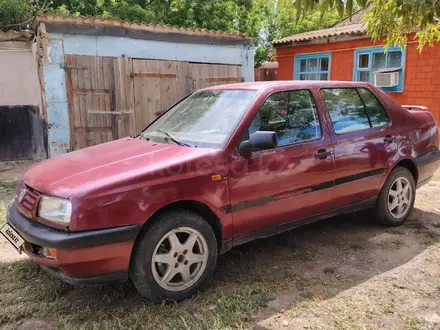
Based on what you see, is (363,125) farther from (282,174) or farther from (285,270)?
(285,270)

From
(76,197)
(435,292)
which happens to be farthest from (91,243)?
(435,292)

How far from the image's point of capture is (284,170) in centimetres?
348

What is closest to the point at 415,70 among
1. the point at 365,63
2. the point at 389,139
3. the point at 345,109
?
the point at 365,63

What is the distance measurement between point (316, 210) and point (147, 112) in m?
5.07

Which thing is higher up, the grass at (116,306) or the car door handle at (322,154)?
the car door handle at (322,154)

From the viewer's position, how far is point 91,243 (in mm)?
2623

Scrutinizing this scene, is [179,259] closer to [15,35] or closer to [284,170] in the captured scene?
[284,170]

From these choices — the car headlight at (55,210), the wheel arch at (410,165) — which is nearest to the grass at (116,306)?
the car headlight at (55,210)

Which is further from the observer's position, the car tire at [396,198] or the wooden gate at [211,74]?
the wooden gate at [211,74]

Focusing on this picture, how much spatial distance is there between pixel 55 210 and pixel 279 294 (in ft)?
5.80

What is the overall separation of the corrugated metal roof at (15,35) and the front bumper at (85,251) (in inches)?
249

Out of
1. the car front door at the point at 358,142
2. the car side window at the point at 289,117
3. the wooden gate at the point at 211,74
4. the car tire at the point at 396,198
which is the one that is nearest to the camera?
the car side window at the point at 289,117

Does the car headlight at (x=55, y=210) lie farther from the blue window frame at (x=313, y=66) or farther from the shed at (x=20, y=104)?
the blue window frame at (x=313, y=66)

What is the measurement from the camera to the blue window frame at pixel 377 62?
1087 cm
